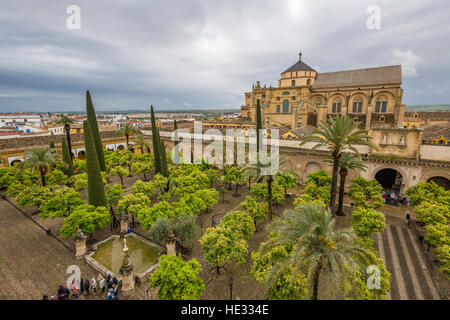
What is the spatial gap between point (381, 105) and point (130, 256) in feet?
152

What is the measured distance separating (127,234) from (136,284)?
587 cm

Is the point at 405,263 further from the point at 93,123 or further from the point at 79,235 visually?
the point at 93,123

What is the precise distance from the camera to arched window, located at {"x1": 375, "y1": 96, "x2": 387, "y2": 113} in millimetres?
40219

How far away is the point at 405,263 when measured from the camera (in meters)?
14.8

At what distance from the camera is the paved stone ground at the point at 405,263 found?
12.3m

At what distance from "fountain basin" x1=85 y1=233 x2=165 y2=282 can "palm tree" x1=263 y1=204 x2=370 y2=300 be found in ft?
28.0

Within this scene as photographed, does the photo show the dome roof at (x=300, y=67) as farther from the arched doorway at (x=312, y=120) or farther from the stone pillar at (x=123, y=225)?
the stone pillar at (x=123, y=225)

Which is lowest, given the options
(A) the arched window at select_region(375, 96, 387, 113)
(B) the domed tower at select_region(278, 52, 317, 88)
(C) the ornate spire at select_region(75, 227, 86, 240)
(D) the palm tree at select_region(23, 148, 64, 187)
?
(C) the ornate spire at select_region(75, 227, 86, 240)

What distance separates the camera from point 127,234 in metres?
18.0

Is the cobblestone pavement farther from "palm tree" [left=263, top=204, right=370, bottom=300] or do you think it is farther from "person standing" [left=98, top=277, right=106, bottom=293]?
"palm tree" [left=263, top=204, right=370, bottom=300]

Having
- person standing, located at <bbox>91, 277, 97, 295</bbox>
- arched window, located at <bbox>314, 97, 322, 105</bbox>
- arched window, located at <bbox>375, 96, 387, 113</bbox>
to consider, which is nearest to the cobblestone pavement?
person standing, located at <bbox>91, 277, 97, 295</bbox>
